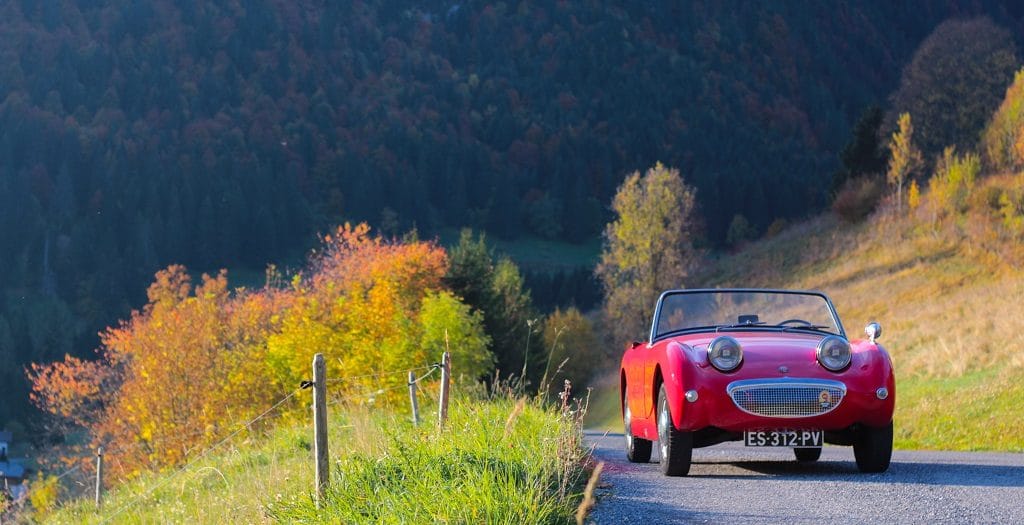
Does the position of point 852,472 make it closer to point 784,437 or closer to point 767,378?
point 784,437

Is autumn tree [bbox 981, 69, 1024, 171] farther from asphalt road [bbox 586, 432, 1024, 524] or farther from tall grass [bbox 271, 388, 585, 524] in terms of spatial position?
tall grass [bbox 271, 388, 585, 524]

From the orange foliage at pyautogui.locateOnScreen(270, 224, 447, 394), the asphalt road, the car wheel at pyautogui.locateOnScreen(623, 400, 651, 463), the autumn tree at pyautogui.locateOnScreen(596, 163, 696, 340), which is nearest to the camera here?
the asphalt road

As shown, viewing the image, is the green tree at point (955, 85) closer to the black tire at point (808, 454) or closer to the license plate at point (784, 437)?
the black tire at point (808, 454)

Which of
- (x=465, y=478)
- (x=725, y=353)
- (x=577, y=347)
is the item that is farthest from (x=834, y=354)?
(x=577, y=347)

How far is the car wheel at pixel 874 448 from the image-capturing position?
31.8ft

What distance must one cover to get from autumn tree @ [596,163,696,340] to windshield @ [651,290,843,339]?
179 ft

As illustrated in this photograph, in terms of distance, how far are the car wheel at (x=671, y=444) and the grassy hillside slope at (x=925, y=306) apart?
10970mm

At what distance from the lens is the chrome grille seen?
923 centimetres

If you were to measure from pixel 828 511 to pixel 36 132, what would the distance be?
180637mm

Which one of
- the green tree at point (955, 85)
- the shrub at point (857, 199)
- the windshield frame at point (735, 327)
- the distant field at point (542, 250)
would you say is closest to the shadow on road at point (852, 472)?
the windshield frame at point (735, 327)

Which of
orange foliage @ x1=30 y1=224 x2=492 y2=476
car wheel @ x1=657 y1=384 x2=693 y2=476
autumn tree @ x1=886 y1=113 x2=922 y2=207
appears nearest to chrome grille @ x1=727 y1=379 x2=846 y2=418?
car wheel @ x1=657 y1=384 x2=693 y2=476

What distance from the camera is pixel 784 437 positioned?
9.34 metres

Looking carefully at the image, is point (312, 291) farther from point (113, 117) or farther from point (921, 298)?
point (113, 117)

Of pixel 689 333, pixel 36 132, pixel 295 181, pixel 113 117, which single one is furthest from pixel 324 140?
pixel 689 333
